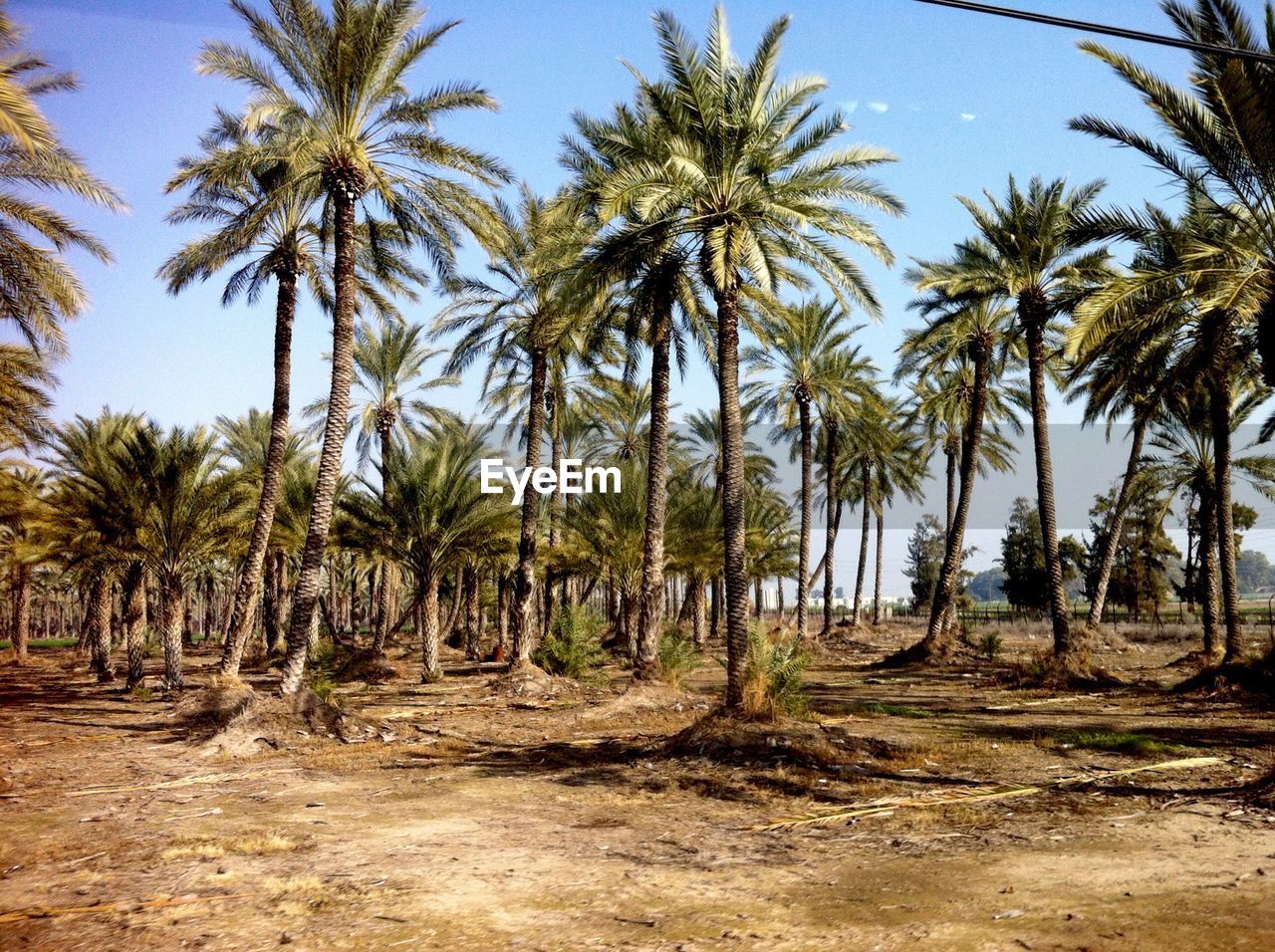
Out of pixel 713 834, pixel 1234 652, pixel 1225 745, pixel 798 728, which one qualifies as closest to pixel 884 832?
pixel 713 834

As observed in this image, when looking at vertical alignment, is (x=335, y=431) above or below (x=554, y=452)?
below

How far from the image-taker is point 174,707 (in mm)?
18266

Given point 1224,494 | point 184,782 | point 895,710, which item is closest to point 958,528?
point 1224,494

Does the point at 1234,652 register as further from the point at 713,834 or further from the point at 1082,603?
the point at 1082,603

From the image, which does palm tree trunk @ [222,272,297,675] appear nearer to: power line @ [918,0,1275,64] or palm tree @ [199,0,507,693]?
palm tree @ [199,0,507,693]

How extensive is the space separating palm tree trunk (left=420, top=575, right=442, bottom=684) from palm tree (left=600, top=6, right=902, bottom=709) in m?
12.8

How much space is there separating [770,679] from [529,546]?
11.9 meters

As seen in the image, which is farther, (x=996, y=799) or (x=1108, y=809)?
(x=996, y=799)

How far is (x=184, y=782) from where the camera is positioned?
10641mm

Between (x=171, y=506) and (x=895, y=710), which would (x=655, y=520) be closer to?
Result: (x=895, y=710)

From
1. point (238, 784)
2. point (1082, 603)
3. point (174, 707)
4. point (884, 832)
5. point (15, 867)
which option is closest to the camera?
point (15, 867)

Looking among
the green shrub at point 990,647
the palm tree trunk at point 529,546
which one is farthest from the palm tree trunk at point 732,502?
the green shrub at point 990,647

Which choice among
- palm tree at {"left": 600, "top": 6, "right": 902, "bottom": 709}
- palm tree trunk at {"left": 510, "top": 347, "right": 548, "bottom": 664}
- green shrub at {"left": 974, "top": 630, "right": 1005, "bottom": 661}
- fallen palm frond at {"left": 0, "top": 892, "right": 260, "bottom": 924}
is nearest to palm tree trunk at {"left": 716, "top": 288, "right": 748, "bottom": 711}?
palm tree at {"left": 600, "top": 6, "right": 902, "bottom": 709}

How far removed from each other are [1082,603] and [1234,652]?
121 meters
